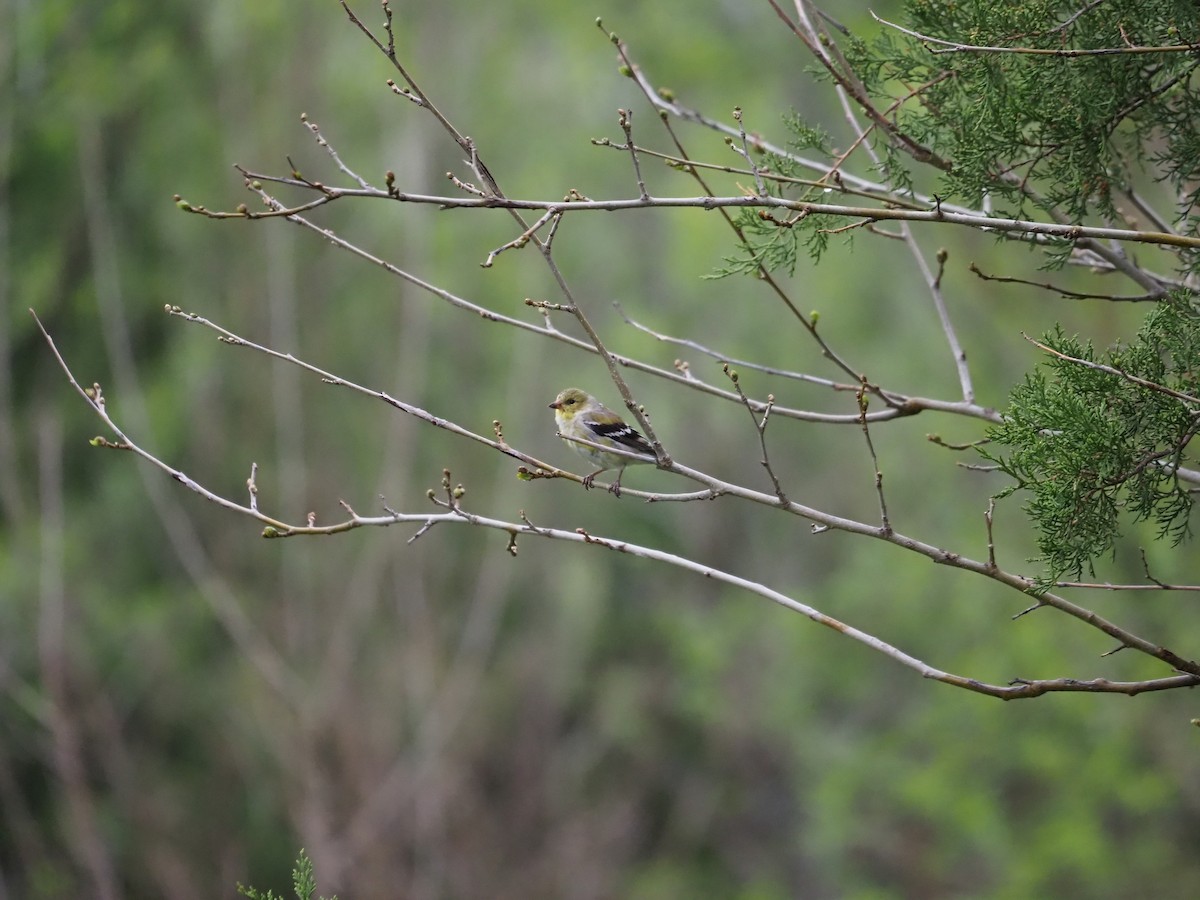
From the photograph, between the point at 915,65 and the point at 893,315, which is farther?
the point at 893,315

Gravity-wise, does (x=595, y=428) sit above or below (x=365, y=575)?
below

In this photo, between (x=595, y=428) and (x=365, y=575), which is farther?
(x=365, y=575)

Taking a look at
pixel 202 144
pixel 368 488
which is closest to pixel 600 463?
pixel 368 488

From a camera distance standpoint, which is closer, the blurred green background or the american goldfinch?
the american goldfinch

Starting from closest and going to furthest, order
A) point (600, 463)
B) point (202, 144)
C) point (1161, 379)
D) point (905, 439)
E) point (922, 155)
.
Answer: point (1161, 379), point (922, 155), point (600, 463), point (202, 144), point (905, 439)

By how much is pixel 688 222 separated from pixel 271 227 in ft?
31.9

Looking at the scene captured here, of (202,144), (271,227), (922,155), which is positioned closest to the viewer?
(922,155)

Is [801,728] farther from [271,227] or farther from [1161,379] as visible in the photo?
[1161,379]

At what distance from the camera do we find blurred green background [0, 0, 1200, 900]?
1020cm

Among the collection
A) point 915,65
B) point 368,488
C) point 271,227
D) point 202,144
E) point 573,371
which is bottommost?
point 915,65

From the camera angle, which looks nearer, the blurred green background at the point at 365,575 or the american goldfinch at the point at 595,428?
the american goldfinch at the point at 595,428

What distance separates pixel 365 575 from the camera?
10.5 meters

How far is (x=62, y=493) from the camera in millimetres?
11656

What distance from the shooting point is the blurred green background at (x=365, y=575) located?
401 inches
